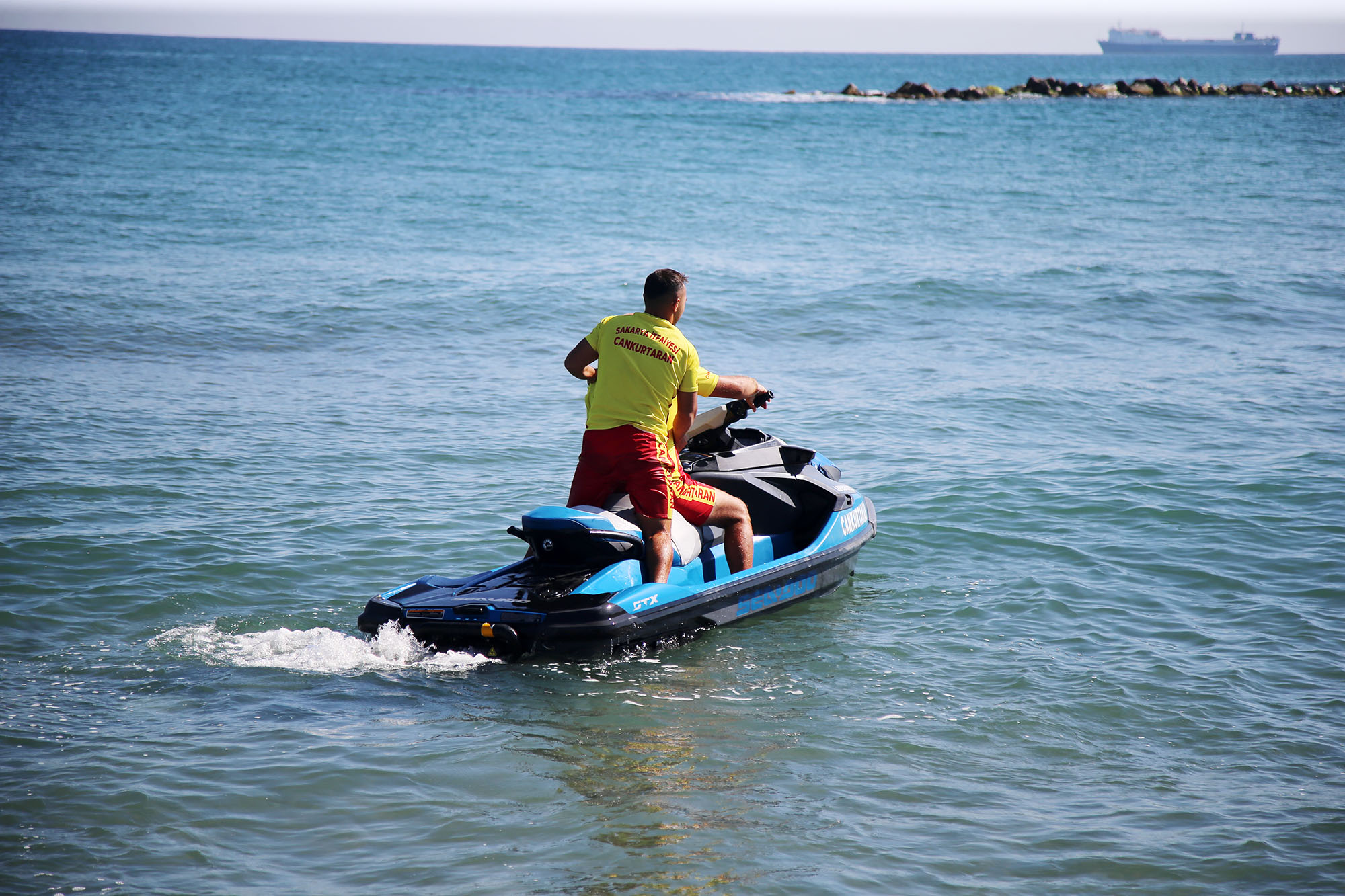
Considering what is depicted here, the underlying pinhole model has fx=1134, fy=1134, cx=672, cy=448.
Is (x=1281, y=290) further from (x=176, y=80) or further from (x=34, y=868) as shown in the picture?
(x=176, y=80)

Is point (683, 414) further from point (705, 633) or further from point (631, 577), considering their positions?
point (705, 633)

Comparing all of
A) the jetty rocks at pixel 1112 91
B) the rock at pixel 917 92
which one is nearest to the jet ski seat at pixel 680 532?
the jetty rocks at pixel 1112 91

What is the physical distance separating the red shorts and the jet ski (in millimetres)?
119

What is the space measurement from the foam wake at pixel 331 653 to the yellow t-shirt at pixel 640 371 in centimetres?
137

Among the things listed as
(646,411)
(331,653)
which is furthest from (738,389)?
(331,653)

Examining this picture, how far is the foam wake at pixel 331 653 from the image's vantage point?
18.0 ft

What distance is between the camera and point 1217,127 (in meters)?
46.2

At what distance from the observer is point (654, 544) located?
5.71 m

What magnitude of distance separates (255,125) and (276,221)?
21421 millimetres

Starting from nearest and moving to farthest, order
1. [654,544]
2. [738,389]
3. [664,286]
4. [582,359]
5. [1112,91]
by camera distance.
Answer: [664,286]
[582,359]
[654,544]
[738,389]
[1112,91]

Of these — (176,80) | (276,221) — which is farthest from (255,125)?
(176,80)

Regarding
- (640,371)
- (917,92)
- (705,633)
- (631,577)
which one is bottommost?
(705,633)

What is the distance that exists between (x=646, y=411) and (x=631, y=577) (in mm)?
834

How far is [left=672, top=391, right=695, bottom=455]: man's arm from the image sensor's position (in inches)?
223
